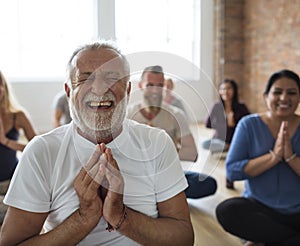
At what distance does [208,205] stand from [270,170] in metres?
0.77

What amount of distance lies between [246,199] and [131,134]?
36.7 inches

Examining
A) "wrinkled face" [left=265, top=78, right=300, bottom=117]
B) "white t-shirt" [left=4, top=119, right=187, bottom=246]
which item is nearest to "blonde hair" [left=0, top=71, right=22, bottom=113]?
"white t-shirt" [left=4, top=119, right=187, bottom=246]

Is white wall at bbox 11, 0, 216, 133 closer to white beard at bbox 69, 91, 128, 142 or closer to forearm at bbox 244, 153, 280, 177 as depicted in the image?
forearm at bbox 244, 153, 280, 177

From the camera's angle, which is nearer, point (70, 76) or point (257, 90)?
point (70, 76)

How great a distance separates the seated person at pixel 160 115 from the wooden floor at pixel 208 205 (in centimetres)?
3

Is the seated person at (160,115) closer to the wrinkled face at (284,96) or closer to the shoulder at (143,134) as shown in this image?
the shoulder at (143,134)

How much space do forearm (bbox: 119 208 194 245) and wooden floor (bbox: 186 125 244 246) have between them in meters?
0.19

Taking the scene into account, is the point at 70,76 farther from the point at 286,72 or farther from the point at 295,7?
the point at 295,7

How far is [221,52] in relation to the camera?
593 centimetres

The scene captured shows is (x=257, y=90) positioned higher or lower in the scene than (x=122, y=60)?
lower

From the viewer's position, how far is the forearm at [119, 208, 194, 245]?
0.95m

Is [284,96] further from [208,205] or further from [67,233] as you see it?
[67,233]

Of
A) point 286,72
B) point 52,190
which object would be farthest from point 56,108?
point 52,190

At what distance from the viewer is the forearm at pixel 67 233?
91cm
